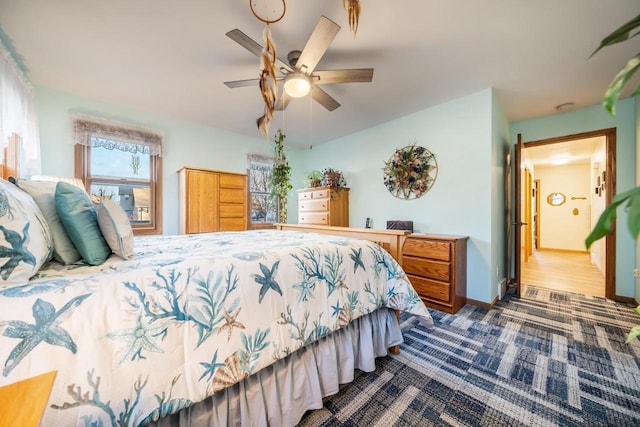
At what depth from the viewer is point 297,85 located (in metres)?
1.99

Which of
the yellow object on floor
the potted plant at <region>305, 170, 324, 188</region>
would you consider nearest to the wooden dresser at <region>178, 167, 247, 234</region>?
the potted plant at <region>305, 170, 324, 188</region>

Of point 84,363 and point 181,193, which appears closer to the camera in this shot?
point 84,363

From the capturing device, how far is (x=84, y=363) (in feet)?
2.33

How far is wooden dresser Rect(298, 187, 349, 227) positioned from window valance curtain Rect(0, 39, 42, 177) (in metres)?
3.33

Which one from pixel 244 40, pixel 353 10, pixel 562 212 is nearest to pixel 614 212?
pixel 353 10

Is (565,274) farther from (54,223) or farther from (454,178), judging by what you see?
(54,223)

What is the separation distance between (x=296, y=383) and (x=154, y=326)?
0.84m

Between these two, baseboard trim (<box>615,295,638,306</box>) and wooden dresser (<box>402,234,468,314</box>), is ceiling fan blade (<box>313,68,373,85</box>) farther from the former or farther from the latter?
baseboard trim (<box>615,295,638,306</box>)

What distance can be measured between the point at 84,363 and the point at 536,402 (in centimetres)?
223

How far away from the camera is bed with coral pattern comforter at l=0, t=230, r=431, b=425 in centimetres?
68

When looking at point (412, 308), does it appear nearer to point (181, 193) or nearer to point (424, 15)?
point (424, 15)

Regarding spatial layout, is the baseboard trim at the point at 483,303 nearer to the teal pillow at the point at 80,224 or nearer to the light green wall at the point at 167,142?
the teal pillow at the point at 80,224

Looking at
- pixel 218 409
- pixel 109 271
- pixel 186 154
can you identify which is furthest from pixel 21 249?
pixel 186 154

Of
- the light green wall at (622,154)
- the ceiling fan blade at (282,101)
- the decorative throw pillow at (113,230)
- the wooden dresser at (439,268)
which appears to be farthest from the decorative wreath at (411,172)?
the decorative throw pillow at (113,230)
